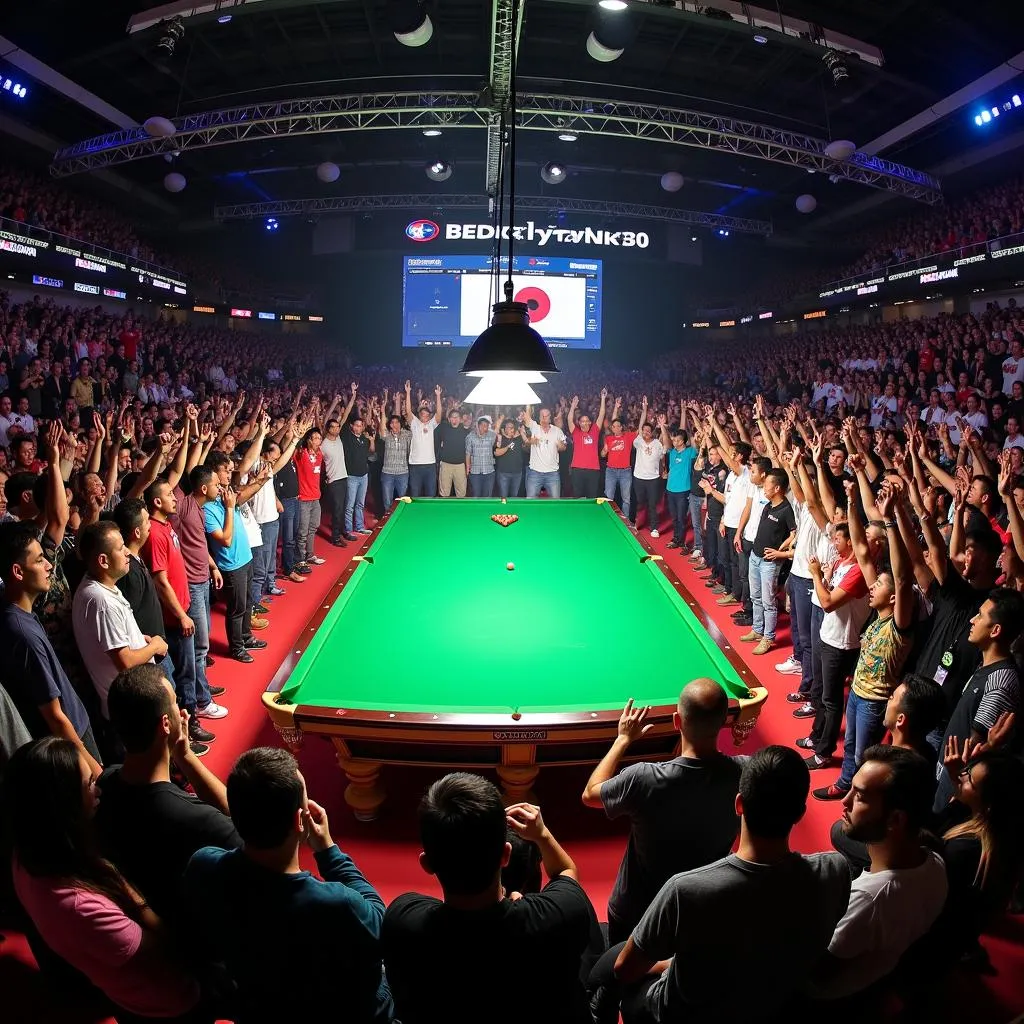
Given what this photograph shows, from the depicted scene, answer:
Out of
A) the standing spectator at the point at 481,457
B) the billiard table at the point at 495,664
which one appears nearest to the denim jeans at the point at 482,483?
the standing spectator at the point at 481,457

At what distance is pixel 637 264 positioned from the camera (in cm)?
2391

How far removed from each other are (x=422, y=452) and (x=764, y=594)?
617cm

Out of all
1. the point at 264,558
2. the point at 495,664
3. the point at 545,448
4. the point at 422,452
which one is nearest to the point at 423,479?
the point at 422,452

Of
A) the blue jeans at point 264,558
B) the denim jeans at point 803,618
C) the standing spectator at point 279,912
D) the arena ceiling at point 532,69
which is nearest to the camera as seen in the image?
the standing spectator at point 279,912

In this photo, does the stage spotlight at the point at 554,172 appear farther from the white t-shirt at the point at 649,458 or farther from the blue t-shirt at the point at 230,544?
the blue t-shirt at the point at 230,544

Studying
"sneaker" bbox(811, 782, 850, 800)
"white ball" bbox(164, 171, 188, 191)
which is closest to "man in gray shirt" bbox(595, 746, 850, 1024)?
"sneaker" bbox(811, 782, 850, 800)

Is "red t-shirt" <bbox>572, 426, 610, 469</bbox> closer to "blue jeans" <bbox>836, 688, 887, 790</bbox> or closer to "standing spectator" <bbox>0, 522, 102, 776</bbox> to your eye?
"blue jeans" <bbox>836, 688, 887, 790</bbox>

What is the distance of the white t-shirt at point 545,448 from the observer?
11570mm

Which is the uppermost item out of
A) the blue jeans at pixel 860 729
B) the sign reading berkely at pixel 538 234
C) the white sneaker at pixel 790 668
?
the sign reading berkely at pixel 538 234

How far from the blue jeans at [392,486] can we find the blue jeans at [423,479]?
178 millimetres

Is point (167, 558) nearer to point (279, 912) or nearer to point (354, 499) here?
point (279, 912)

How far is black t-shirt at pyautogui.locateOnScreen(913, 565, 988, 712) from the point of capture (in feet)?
12.8

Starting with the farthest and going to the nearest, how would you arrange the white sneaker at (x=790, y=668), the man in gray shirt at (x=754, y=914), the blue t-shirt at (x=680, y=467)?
the blue t-shirt at (x=680, y=467), the white sneaker at (x=790, y=668), the man in gray shirt at (x=754, y=914)

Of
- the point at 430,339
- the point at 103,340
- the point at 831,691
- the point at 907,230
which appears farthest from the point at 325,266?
the point at 831,691
